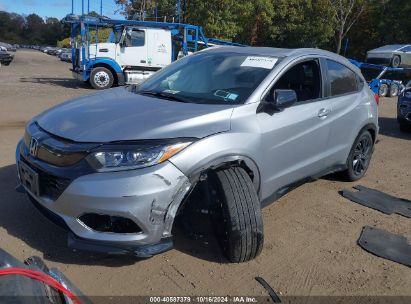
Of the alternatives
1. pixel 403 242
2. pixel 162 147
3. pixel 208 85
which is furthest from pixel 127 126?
pixel 403 242

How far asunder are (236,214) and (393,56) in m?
16.9

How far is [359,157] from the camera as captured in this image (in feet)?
17.7

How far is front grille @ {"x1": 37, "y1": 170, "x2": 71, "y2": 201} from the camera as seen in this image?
117 inches

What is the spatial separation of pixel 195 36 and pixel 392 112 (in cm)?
868

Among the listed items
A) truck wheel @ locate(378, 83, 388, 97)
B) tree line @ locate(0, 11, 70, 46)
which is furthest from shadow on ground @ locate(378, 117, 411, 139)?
tree line @ locate(0, 11, 70, 46)

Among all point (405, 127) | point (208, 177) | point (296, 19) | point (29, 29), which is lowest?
point (405, 127)

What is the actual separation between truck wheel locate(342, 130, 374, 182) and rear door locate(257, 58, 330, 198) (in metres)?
0.75

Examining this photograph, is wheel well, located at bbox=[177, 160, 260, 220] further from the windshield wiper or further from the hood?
the windshield wiper

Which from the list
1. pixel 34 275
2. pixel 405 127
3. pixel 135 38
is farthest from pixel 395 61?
pixel 34 275

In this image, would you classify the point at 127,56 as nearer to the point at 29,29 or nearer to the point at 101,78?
the point at 101,78

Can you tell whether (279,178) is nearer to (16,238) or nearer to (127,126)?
(127,126)

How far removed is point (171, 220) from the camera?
3023 mm

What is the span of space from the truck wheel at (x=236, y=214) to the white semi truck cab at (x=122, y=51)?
13958mm

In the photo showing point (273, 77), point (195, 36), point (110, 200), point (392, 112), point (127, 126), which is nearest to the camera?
point (110, 200)
